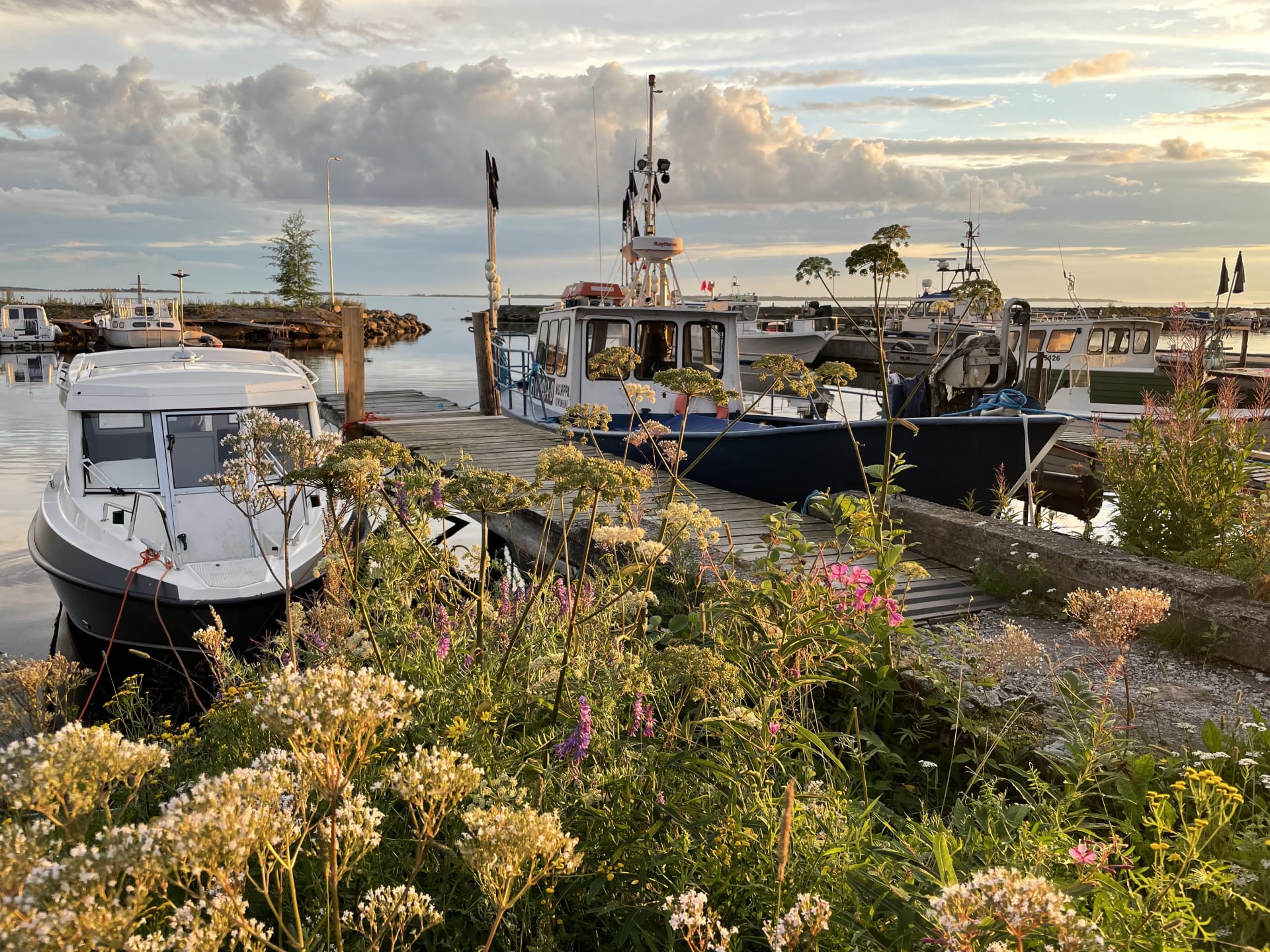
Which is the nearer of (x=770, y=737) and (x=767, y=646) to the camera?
(x=770, y=737)

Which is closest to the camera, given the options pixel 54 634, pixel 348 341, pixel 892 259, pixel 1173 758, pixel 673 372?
pixel 1173 758

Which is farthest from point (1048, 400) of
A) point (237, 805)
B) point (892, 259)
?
point (237, 805)

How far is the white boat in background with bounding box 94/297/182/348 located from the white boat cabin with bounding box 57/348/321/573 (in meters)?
37.7

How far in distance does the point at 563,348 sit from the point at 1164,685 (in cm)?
1116

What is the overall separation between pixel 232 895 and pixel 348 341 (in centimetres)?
1644

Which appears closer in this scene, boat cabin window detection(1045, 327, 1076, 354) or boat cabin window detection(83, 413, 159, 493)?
boat cabin window detection(83, 413, 159, 493)

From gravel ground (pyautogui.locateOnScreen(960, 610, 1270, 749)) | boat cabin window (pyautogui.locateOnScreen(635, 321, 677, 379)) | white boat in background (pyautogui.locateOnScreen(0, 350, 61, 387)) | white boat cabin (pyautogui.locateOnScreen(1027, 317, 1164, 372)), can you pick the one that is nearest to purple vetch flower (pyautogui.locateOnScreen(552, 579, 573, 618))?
gravel ground (pyautogui.locateOnScreen(960, 610, 1270, 749))

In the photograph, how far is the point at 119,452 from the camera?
29.4ft

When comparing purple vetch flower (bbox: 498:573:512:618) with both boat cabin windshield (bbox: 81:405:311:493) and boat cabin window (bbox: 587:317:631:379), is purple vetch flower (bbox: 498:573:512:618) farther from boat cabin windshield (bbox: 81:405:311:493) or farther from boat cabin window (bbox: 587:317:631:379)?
boat cabin window (bbox: 587:317:631:379)

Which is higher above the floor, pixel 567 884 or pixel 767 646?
pixel 767 646

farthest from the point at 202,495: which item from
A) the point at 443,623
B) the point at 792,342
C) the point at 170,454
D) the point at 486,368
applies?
the point at 792,342

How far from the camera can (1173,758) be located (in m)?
3.41

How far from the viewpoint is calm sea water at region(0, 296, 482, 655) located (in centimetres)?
1037

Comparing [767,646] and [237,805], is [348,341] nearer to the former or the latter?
[767,646]
